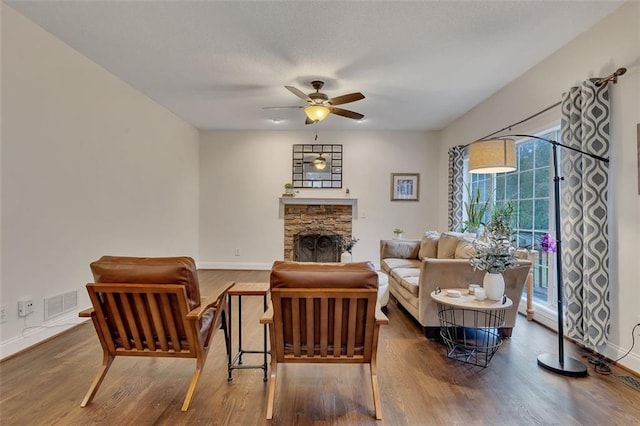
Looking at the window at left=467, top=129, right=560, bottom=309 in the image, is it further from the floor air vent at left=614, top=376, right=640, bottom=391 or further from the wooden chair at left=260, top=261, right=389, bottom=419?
the wooden chair at left=260, top=261, right=389, bottom=419

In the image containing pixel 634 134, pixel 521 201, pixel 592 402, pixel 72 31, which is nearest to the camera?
pixel 592 402

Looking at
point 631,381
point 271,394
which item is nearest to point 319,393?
point 271,394

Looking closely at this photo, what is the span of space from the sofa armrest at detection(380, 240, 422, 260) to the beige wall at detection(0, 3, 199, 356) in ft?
11.4

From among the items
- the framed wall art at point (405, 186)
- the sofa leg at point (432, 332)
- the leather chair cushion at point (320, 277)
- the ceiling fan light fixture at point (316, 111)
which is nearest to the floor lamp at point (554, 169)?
the sofa leg at point (432, 332)

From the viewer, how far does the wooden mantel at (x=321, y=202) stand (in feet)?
20.6

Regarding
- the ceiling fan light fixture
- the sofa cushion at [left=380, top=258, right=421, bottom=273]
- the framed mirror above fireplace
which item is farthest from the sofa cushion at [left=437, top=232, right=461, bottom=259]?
the framed mirror above fireplace

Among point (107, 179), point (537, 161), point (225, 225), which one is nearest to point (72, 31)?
point (107, 179)

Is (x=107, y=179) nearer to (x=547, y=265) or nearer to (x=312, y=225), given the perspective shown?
(x=312, y=225)

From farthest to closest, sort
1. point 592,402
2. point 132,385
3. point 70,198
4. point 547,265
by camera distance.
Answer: point 547,265 < point 70,198 < point 132,385 < point 592,402

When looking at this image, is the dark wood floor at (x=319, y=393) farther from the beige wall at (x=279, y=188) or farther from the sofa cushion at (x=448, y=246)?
the beige wall at (x=279, y=188)

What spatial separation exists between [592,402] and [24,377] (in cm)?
380

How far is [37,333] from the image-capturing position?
283 centimetres

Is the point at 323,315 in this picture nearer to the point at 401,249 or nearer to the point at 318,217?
the point at 401,249

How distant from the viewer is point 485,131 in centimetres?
460
